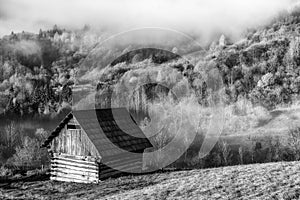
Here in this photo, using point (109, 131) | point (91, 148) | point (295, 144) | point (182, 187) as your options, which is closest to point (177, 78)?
point (295, 144)

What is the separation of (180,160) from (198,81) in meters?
63.3

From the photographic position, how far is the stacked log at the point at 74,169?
2286 centimetres

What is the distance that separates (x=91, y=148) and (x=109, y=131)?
7.39ft

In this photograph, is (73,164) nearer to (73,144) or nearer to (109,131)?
(73,144)

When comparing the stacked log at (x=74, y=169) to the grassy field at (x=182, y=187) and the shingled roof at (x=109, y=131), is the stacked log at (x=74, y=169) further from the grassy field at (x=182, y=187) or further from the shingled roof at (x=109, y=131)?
the shingled roof at (x=109, y=131)

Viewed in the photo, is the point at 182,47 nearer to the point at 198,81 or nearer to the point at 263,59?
the point at 263,59

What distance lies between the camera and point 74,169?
934 inches

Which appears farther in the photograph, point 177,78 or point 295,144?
point 177,78

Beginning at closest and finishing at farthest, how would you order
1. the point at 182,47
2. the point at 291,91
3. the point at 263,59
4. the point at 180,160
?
the point at 180,160 < the point at 291,91 < the point at 263,59 < the point at 182,47

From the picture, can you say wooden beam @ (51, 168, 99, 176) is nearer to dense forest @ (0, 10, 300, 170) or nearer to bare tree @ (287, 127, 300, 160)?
bare tree @ (287, 127, 300, 160)

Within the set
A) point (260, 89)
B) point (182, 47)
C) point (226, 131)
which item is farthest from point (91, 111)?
point (182, 47)

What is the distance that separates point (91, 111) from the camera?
81.5ft

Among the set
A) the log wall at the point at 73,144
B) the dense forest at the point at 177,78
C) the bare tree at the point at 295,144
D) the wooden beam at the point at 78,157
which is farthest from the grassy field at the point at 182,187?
the dense forest at the point at 177,78

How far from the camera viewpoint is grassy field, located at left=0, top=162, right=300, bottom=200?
16.0m
